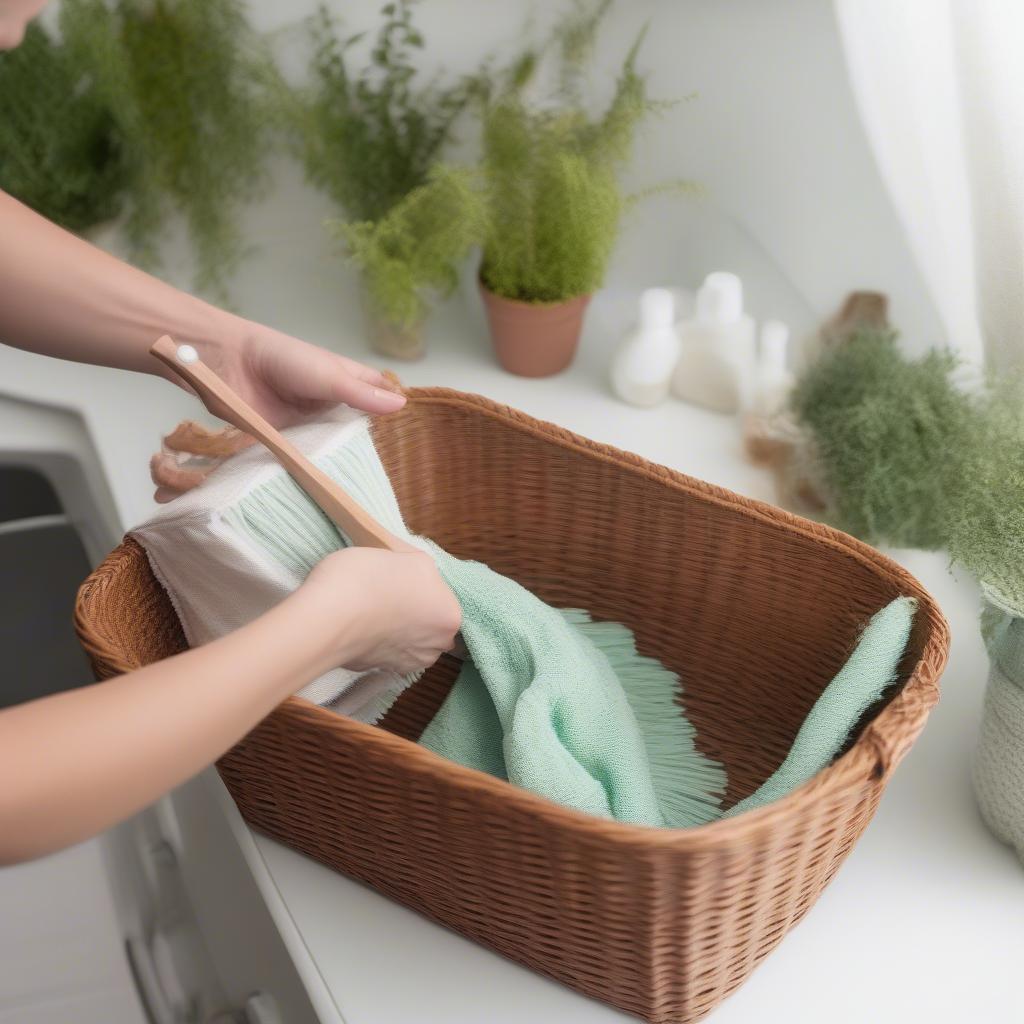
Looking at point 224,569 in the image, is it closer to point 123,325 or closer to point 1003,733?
point 123,325

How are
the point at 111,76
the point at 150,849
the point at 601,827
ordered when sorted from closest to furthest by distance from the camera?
the point at 601,827 < the point at 150,849 < the point at 111,76

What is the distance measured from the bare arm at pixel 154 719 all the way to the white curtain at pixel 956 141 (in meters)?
0.52

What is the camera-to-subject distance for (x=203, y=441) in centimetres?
78

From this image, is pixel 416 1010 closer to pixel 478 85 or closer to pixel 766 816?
pixel 766 816

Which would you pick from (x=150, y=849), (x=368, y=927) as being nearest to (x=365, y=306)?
(x=150, y=849)

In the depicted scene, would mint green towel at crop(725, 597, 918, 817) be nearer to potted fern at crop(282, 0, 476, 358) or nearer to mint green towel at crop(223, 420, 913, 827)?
mint green towel at crop(223, 420, 913, 827)

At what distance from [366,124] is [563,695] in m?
0.70

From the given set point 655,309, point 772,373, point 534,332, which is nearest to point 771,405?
point 772,373

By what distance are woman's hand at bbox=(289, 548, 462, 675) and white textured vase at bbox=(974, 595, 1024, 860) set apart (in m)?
0.31

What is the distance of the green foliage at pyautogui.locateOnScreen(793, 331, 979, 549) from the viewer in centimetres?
84

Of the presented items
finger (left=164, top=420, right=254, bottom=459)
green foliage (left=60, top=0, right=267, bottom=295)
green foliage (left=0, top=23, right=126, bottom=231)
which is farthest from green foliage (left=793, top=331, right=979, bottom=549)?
green foliage (left=0, top=23, right=126, bottom=231)

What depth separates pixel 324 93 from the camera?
1143mm

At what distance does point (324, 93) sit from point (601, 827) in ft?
2.91

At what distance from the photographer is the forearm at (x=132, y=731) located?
1.41 ft
